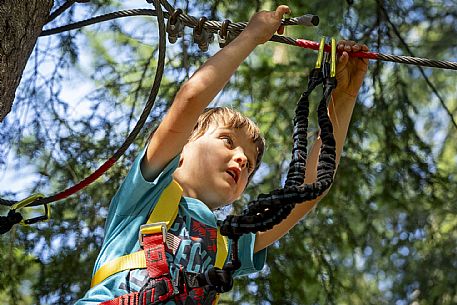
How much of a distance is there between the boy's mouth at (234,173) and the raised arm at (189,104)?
0.84 ft

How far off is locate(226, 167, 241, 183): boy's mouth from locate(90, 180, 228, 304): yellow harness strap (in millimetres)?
168

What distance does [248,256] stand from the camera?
2.48 m

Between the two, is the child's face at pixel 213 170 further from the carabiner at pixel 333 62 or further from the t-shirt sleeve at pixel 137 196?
the carabiner at pixel 333 62

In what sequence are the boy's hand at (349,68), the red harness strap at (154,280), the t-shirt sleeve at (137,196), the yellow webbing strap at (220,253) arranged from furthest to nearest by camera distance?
the boy's hand at (349,68)
the yellow webbing strap at (220,253)
the t-shirt sleeve at (137,196)
the red harness strap at (154,280)

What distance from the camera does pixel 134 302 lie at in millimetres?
2066

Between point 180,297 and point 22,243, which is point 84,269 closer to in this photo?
point 22,243

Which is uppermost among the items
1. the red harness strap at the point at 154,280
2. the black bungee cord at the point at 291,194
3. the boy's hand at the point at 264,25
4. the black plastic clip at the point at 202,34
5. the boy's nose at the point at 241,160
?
the black plastic clip at the point at 202,34

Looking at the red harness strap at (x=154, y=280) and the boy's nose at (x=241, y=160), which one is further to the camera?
the boy's nose at (x=241, y=160)


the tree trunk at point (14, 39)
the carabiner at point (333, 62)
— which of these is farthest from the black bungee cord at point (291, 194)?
the tree trunk at point (14, 39)

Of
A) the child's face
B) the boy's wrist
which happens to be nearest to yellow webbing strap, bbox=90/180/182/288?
the child's face

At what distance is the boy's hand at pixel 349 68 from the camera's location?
2.39 metres

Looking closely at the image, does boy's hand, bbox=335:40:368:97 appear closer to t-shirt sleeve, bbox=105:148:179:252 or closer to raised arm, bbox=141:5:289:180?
raised arm, bbox=141:5:289:180

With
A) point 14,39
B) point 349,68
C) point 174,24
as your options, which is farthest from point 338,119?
point 14,39

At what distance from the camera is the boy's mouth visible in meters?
2.39
